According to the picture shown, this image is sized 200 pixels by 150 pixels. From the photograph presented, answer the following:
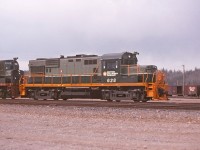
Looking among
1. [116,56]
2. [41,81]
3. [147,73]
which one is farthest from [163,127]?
[41,81]

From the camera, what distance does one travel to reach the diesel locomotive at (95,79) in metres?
28.0

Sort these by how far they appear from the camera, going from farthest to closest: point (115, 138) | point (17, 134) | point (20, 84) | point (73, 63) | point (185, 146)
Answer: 1. point (20, 84)
2. point (73, 63)
3. point (17, 134)
4. point (115, 138)
5. point (185, 146)

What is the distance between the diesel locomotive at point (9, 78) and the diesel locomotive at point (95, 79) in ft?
5.16

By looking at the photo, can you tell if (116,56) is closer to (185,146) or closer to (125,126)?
(125,126)

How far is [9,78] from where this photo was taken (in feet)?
120

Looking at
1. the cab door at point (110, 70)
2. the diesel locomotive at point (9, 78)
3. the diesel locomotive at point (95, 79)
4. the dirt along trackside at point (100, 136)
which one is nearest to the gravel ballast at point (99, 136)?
the dirt along trackside at point (100, 136)

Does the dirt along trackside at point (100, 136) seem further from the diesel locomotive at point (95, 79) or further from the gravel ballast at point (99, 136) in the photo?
the diesel locomotive at point (95, 79)

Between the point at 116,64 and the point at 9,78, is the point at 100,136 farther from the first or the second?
the point at 9,78

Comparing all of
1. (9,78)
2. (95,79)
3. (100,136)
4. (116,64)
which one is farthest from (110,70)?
(100,136)

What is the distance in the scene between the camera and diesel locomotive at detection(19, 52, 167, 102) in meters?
28.0

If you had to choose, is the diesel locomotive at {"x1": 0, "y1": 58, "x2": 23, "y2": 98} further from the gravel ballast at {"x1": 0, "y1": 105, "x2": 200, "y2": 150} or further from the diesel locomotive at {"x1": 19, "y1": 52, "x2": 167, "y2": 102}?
the gravel ballast at {"x1": 0, "y1": 105, "x2": 200, "y2": 150}

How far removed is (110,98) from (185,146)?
20.9m

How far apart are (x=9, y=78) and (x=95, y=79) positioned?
10.5 meters

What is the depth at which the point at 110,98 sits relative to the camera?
29.1 meters
